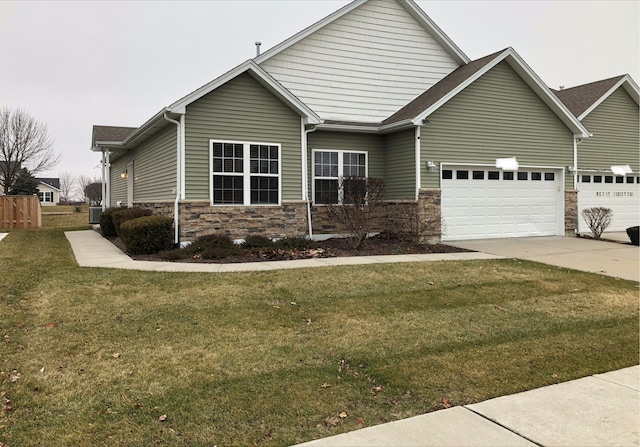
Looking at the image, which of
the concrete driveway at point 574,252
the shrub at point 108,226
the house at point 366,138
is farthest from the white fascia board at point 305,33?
the concrete driveway at point 574,252

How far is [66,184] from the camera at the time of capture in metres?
85.6

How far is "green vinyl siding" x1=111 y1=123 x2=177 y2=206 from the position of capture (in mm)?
12914

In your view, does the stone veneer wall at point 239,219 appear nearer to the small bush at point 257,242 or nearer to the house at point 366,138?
the house at point 366,138

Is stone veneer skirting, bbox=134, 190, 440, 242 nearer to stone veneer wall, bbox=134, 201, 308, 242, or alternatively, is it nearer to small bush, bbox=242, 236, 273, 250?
stone veneer wall, bbox=134, 201, 308, 242

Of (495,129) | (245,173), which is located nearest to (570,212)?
(495,129)

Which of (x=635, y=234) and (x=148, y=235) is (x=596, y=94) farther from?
(x=148, y=235)

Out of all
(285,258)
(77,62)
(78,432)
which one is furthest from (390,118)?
(77,62)

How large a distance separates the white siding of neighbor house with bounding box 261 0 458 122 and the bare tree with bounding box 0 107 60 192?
88.2 feet

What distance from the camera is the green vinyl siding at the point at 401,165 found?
1441 centimetres

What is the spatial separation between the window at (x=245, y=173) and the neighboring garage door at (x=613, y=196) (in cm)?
1199

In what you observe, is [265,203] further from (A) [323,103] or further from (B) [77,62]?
(B) [77,62]

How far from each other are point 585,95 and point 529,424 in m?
19.2

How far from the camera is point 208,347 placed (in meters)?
5.09

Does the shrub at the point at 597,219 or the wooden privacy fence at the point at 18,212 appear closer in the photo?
the shrub at the point at 597,219
